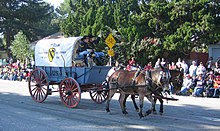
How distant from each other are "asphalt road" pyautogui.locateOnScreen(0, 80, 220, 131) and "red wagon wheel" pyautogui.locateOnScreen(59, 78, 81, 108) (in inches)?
9.5

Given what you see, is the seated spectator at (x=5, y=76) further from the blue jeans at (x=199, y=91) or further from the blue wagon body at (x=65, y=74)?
the blue jeans at (x=199, y=91)

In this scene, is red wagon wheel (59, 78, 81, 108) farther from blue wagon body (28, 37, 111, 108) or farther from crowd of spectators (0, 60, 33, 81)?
crowd of spectators (0, 60, 33, 81)

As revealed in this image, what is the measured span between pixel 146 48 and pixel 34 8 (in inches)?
1272

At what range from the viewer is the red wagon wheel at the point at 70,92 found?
1231 centimetres

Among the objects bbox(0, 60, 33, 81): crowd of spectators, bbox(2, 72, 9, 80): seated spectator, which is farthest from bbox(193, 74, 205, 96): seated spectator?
bbox(2, 72, 9, 80): seated spectator

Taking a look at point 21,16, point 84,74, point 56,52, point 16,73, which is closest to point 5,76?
point 16,73

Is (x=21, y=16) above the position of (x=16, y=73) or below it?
above

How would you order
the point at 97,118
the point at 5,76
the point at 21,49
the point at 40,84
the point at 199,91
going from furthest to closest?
the point at 21,49
the point at 5,76
the point at 199,91
the point at 40,84
the point at 97,118

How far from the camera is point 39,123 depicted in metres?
9.70

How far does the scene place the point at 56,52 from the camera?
1373cm

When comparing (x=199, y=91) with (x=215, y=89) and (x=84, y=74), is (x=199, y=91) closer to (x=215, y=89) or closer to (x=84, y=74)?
(x=215, y=89)

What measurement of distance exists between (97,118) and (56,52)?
4211mm

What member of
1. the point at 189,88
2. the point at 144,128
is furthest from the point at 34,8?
the point at 144,128

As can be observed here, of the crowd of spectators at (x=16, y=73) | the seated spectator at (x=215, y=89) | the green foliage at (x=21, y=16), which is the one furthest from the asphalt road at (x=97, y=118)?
the green foliage at (x=21, y=16)
